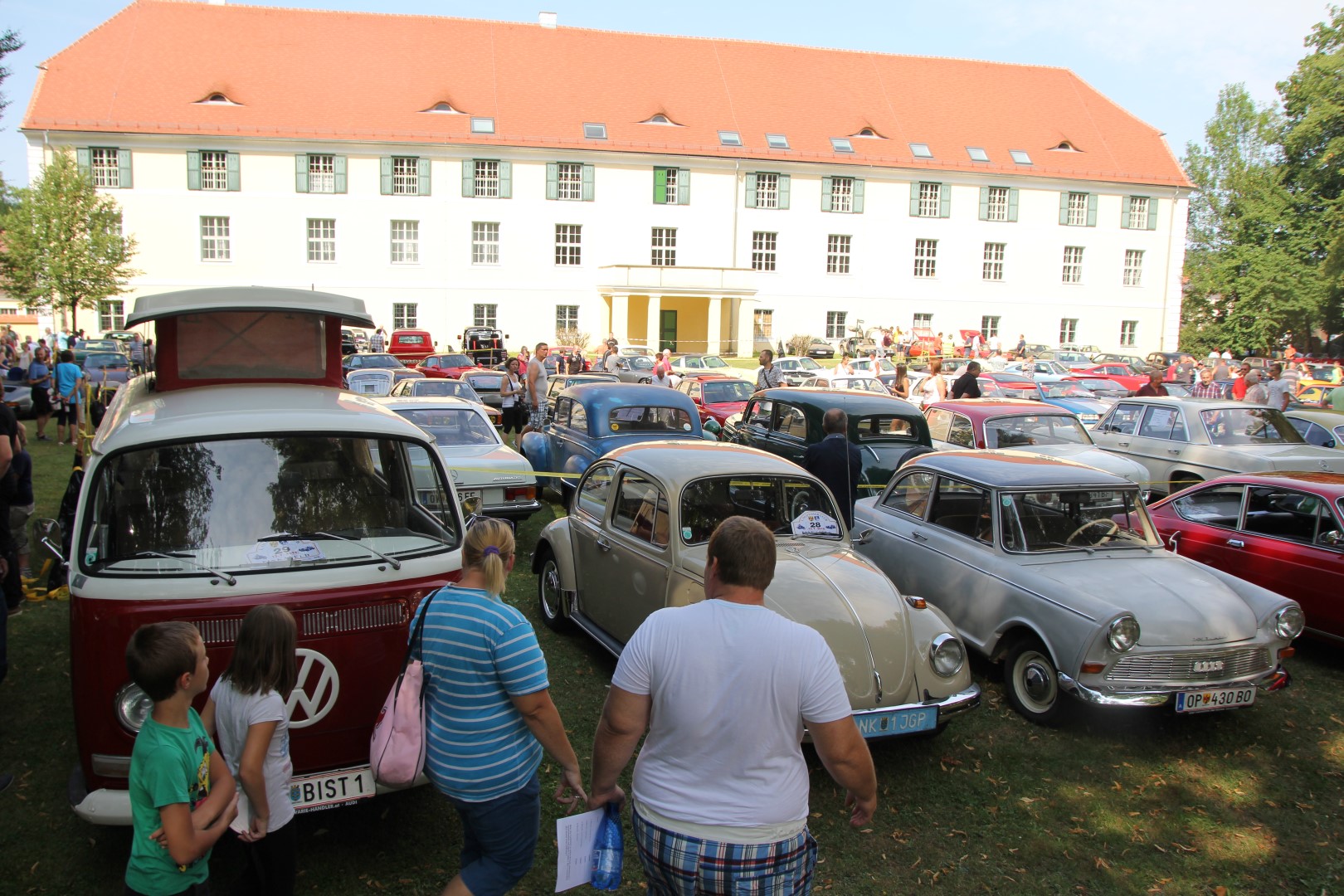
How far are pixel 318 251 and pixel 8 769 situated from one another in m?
41.4

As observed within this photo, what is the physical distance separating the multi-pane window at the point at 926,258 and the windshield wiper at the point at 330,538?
47.2m

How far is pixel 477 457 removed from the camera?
10.5 meters

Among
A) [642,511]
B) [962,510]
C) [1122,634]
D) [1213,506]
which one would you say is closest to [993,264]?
[1213,506]

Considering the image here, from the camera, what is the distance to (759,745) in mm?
2686

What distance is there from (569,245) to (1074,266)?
27570mm

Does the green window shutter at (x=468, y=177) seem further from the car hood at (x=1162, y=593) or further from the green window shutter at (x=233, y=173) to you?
the car hood at (x=1162, y=593)

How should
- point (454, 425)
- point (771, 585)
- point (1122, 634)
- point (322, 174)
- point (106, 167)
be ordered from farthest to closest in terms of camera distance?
1. point (322, 174)
2. point (106, 167)
3. point (454, 425)
4. point (1122, 634)
5. point (771, 585)

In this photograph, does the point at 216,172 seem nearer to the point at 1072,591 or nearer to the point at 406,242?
the point at 406,242

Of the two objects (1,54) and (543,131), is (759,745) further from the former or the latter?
(543,131)

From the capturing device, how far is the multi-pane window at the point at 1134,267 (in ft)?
163

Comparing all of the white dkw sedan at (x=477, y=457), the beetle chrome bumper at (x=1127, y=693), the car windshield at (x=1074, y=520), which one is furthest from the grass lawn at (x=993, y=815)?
the white dkw sedan at (x=477, y=457)

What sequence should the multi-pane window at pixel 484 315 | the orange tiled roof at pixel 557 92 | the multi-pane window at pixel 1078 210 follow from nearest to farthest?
1. the orange tiled roof at pixel 557 92
2. the multi-pane window at pixel 484 315
3. the multi-pane window at pixel 1078 210

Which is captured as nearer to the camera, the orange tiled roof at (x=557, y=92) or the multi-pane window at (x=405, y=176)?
the orange tiled roof at (x=557, y=92)

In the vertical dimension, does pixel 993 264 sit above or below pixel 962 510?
above
